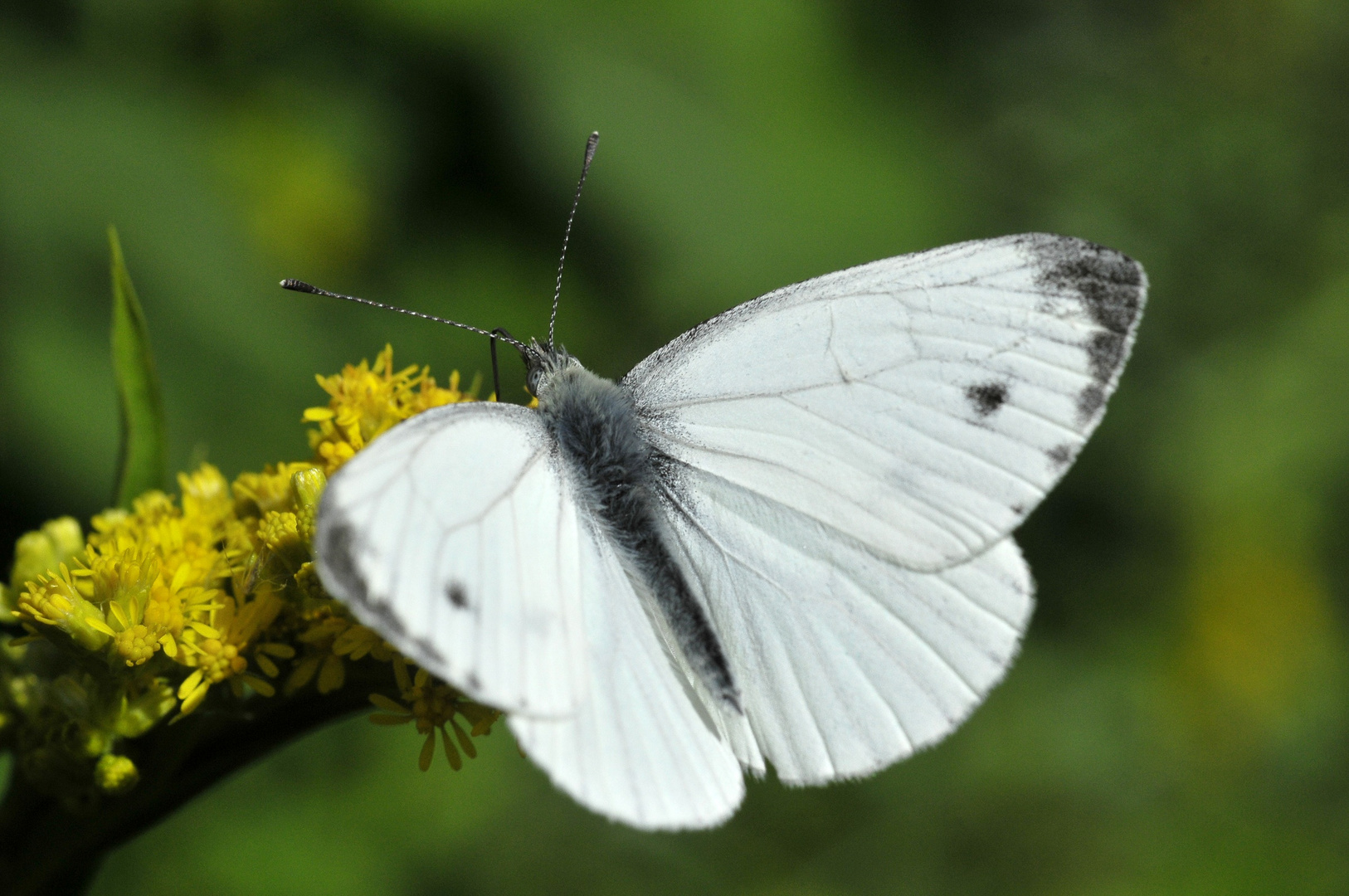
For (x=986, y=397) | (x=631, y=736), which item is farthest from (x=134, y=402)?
(x=986, y=397)

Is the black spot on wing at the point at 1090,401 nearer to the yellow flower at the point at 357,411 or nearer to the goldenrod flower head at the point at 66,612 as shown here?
the yellow flower at the point at 357,411

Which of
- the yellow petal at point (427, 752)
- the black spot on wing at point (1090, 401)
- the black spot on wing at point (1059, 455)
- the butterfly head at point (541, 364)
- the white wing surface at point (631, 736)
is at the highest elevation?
the black spot on wing at point (1090, 401)

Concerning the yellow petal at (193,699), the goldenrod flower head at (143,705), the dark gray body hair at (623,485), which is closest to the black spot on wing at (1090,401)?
the dark gray body hair at (623,485)

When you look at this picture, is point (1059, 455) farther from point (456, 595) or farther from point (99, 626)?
point (99, 626)

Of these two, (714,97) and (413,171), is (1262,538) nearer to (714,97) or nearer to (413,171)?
(714,97)

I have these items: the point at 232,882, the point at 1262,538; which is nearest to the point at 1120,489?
the point at 1262,538

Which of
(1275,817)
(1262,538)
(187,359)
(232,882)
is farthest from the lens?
(1262,538)

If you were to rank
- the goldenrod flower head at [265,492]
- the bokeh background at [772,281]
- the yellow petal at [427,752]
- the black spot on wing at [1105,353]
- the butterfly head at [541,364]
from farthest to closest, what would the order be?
1. the bokeh background at [772,281]
2. the butterfly head at [541,364]
3. the goldenrod flower head at [265,492]
4. the black spot on wing at [1105,353]
5. the yellow petal at [427,752]

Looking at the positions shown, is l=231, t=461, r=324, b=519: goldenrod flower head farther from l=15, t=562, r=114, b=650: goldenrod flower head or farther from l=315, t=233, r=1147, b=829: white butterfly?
l=315, t=233, r=1147, b=829: white butterfly
